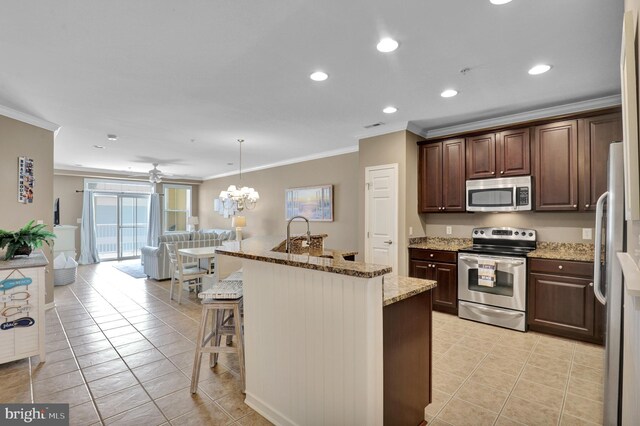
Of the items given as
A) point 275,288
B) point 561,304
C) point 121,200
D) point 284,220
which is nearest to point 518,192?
point 561,304

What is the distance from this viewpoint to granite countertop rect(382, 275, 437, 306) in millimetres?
1689

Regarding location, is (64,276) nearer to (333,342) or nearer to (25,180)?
(25,180)

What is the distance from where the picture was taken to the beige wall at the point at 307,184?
5.94 meters

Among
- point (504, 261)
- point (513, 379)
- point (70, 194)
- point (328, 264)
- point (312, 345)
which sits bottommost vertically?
point (513, 379)

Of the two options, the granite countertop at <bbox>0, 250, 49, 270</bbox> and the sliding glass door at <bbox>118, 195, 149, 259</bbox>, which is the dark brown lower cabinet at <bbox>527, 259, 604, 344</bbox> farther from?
the sliding glass door at <bbox>118, 195, 149, 259</bbox>

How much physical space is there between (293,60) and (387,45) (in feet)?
2.41

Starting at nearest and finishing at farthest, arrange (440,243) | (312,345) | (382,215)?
(312,345) < (382,215) < (440,243)

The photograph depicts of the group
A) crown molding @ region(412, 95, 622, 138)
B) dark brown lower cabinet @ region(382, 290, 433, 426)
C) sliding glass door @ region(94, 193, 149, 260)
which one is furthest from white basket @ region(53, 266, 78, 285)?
crown molding @ region(412, 95, 622, 138)

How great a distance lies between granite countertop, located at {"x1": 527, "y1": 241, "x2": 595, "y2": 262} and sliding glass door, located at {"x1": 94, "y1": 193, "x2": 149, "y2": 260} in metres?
9.83

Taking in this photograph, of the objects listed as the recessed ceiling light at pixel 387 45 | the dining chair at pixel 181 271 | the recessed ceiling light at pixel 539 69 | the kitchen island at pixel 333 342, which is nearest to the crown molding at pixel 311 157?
the dining chair at pixel 181 271

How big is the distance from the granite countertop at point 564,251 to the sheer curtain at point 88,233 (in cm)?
969

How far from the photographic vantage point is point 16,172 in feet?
12.8

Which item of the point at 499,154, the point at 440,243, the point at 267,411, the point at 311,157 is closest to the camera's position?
the point at 267,411

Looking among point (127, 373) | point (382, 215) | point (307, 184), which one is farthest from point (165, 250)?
point (382, 215)
